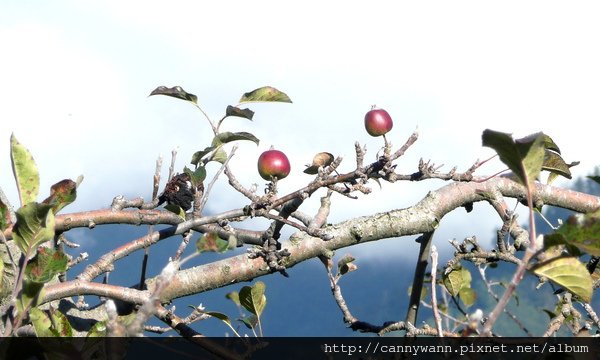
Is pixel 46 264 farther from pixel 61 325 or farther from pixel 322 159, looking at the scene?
pixel 322 159

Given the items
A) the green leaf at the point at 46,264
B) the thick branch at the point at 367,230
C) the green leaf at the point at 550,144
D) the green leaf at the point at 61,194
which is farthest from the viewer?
the thick branch at the point at 367,230

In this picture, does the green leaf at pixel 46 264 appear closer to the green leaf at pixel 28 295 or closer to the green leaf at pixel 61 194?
the green leaf at pixel 28 295

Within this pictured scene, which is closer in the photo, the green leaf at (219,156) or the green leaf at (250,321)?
the green leaf at (219,156)

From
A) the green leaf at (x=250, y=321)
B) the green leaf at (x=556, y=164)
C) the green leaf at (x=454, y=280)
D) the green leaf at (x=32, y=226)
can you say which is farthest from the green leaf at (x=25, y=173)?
the green leaf at (x=454, y=280)

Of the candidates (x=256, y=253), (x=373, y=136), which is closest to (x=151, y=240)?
(x=256, y=253)

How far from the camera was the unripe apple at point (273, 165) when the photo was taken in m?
2.71

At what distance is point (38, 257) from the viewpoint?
1805mm

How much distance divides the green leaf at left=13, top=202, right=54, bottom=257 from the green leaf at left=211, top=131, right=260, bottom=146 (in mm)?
1050

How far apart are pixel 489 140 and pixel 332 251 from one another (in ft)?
5.82

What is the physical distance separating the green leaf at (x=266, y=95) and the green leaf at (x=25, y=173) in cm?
112

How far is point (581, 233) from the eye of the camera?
1530mm

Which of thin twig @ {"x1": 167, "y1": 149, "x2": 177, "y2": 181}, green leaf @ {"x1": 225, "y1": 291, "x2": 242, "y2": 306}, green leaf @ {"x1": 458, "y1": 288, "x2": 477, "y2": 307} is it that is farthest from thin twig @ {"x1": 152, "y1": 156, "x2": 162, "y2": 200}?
green leaf @ {"x1": 458, "y1": 288, "x2": 477, "y2": 307}

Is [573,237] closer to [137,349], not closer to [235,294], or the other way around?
[137,349]

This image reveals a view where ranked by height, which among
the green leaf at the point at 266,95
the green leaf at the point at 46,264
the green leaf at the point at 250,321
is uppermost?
the green leaf at the point at 266,95
